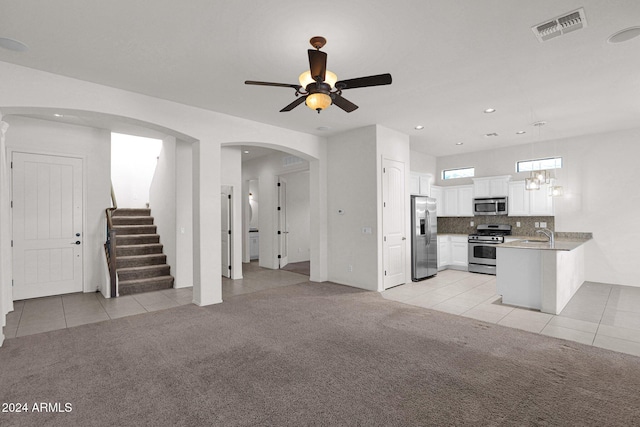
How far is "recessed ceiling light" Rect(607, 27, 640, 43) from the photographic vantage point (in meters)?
2.82

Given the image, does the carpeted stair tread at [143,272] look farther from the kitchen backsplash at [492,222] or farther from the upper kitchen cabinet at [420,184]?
the kitchen backsplash at [492,222]

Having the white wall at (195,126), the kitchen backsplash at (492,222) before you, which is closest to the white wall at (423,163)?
the kitchen backsplash at (492,222)

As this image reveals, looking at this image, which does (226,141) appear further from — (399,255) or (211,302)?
(399,255)

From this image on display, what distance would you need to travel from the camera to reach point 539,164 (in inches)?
280

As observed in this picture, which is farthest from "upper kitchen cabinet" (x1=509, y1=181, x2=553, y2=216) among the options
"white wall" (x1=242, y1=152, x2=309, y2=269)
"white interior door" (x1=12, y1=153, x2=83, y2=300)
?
"white interior door" (x1=12, y1=153, x2=83, y2=300)

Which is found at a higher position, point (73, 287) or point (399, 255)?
point (399, 255)

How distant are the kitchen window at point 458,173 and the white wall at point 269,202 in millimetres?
4199

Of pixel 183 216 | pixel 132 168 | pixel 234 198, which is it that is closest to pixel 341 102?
pixel 183 216

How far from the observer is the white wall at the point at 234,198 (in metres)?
6.95

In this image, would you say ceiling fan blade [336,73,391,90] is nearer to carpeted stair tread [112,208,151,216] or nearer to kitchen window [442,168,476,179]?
carpeted stair tread [112,208,151,216]

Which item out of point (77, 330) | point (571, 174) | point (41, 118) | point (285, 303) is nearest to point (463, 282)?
point (571, 174)

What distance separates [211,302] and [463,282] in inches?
194

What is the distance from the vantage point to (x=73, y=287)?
574cm

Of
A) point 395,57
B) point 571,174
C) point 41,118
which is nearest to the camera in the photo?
point 395,57
